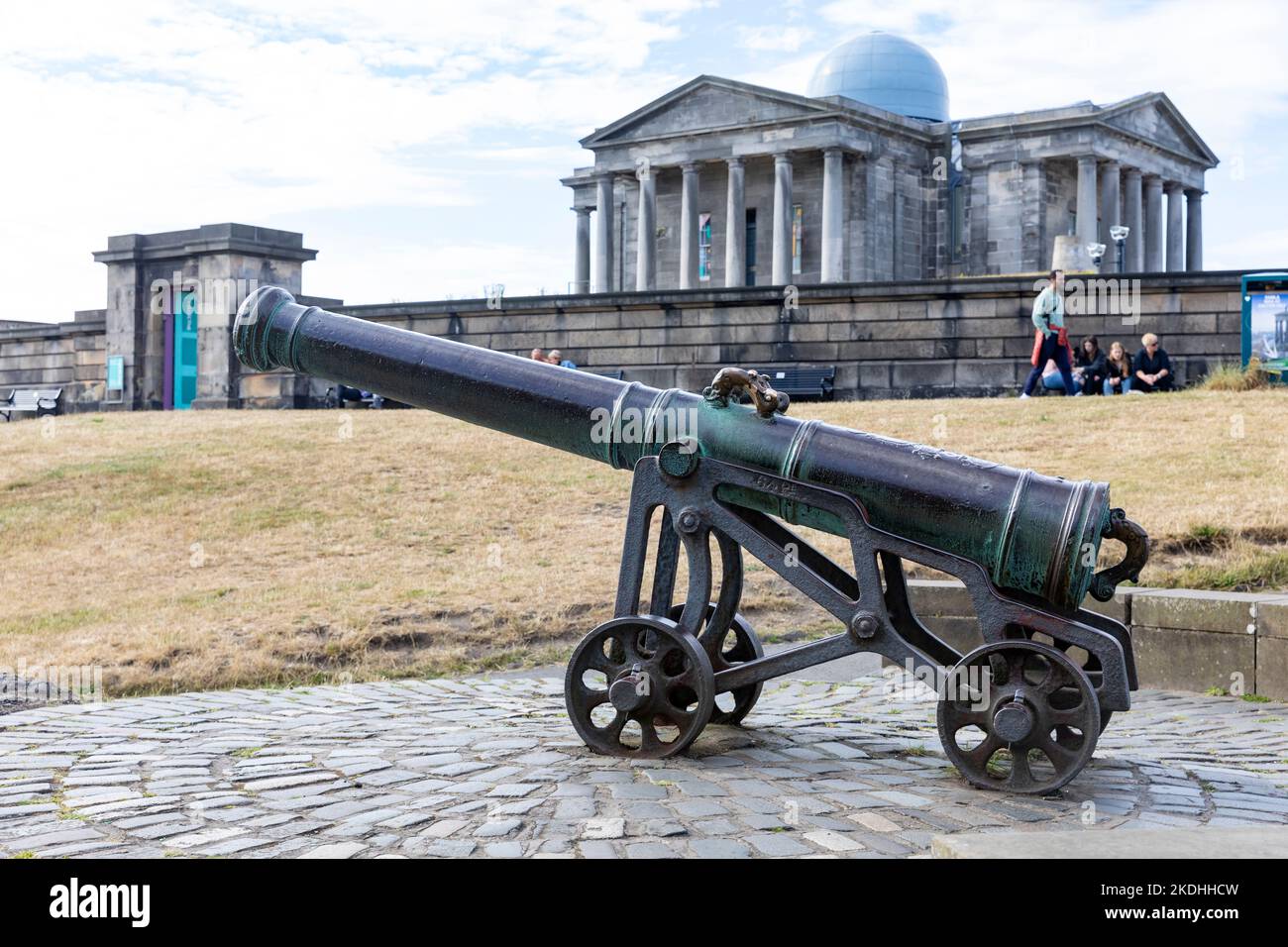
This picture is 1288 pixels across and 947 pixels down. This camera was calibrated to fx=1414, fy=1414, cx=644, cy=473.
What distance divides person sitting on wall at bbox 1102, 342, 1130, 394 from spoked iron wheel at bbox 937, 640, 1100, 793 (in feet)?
56.3

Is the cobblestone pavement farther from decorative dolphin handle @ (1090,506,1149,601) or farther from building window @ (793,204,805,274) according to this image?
building window @ (793,204,805,274)

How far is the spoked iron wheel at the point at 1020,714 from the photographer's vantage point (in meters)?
4.72

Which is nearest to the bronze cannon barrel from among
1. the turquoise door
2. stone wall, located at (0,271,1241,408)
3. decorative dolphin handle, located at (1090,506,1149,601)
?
decorative dolphin handle, located at (1090,506,1149,601)

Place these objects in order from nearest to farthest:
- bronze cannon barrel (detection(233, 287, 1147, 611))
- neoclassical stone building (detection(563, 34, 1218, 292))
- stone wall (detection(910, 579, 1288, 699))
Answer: bronze cannon barrel (detection(233, 287, 1147, 611)) → stone wall (detection(910, 579, 1288, 699)) → neoclassical stone building (detection(563, 34, 1218, 292))

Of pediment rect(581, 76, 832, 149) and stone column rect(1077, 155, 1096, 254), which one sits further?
pediment rect(581, 76, 832, 149)

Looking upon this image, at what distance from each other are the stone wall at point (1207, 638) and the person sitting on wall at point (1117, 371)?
13.6 meters

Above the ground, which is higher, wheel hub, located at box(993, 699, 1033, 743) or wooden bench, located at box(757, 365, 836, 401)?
wooden bench, located at box(757, 365, 836, 401)

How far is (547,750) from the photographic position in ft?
17.8

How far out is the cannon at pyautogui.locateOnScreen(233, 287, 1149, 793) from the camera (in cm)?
487

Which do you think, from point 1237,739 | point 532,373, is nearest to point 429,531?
point 532,373

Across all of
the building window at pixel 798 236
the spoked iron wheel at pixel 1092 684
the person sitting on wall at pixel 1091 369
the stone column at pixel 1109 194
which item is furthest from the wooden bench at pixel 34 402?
the stone column at pixel 1109 194

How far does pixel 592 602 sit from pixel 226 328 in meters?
20.9

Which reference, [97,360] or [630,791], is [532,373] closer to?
[630,791]

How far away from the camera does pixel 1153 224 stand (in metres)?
52.5
